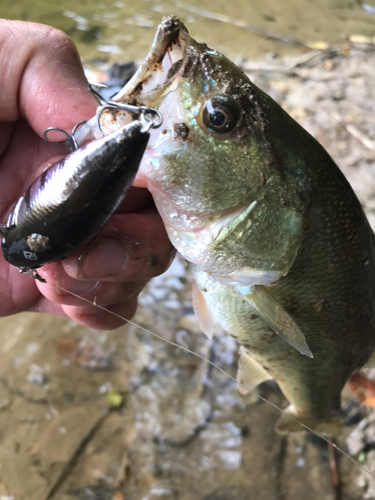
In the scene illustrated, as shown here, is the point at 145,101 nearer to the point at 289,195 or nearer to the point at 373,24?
the point at 289,195

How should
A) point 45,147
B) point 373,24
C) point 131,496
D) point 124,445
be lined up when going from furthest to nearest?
point 373,24 < point 124,445 < point 131,496 < point 45,147

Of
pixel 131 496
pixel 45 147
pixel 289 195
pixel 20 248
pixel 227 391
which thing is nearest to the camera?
pixel 20 248

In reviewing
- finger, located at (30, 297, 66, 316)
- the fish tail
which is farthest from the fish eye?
the fish tail

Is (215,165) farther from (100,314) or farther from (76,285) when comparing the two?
(100,314)

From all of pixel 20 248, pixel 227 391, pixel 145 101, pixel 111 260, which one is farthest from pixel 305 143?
pixel 227 391

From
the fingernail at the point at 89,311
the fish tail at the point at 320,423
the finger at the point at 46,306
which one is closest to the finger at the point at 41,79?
Answer: the fingernail at the point at 89,311

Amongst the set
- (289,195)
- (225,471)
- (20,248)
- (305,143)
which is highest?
(305,143)

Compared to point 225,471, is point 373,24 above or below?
above
